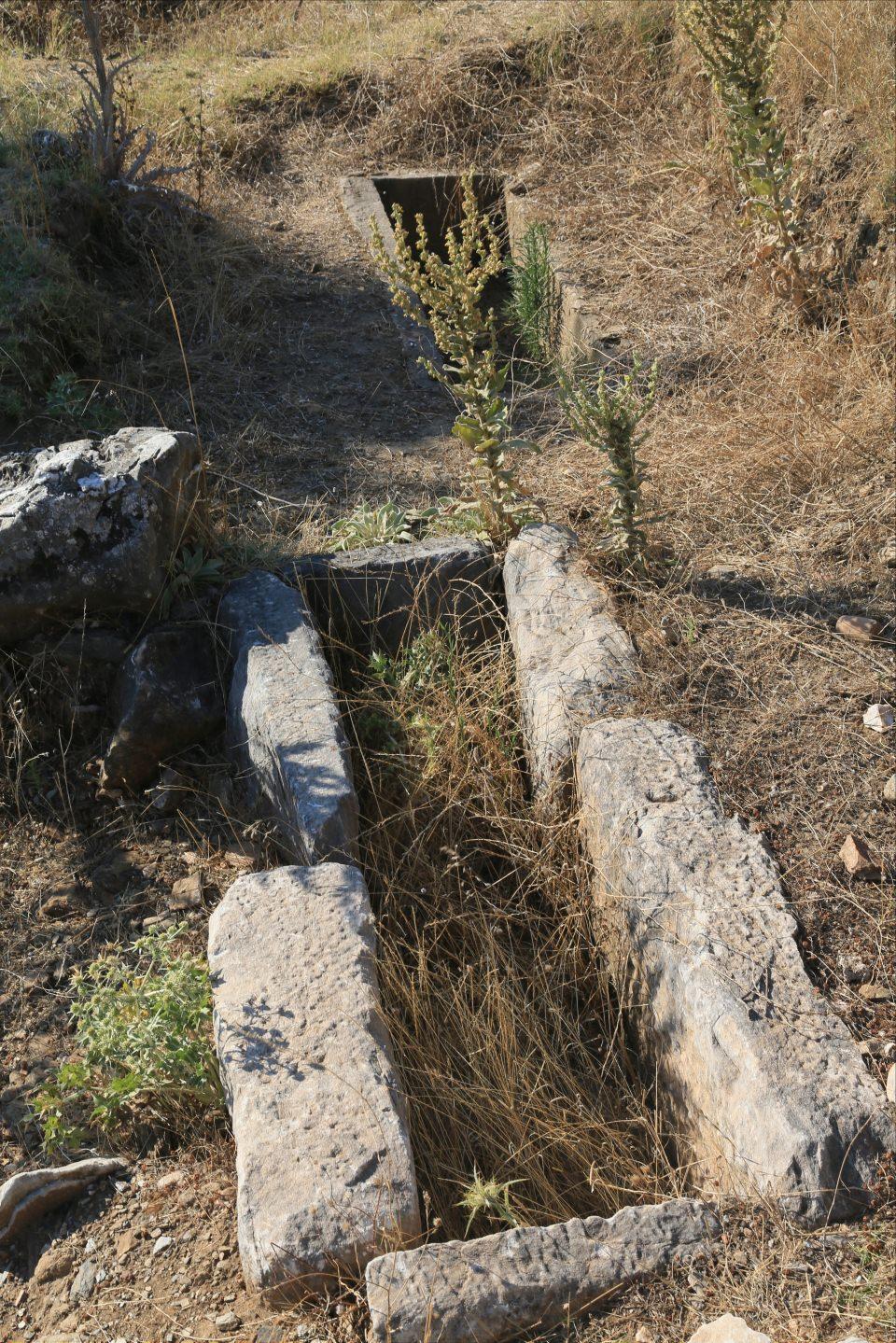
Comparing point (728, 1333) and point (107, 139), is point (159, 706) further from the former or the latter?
point (107, 139)

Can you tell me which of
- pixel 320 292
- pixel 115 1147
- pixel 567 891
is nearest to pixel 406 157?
pixel 320 292

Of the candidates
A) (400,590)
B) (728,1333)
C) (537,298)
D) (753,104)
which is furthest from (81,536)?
(537,298)

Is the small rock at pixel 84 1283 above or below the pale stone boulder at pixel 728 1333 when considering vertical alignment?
below

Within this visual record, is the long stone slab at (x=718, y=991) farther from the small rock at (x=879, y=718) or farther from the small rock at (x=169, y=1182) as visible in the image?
the small rock at (x=169, y=1182)

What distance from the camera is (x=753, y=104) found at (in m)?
4.62

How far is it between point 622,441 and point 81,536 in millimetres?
1603

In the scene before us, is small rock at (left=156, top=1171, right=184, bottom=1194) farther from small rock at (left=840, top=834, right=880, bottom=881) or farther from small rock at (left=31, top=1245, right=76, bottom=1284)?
small rock at (left=840, top=834, right=880, bottom=881)

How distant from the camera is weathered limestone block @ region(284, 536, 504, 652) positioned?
3.74 m

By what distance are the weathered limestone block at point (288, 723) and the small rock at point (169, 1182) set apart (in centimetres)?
77

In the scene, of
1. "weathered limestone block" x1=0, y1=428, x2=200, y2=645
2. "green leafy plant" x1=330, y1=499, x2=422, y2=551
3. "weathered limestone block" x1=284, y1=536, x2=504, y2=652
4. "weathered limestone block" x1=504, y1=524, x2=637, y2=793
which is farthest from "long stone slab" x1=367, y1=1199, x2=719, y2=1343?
"green leafy plant" x1=330, y1=499, x2=422, y2=551

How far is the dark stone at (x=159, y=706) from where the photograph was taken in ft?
11.2

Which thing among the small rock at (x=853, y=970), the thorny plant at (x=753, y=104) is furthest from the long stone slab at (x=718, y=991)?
the thorny plant at (x=753, y=104)

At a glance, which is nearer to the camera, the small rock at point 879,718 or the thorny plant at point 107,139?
the small rock at point 879,718

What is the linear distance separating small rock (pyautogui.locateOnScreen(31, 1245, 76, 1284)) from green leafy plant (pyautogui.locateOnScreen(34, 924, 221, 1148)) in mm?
241
